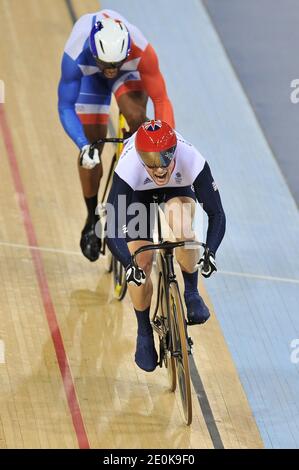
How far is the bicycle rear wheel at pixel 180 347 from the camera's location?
4.45 m

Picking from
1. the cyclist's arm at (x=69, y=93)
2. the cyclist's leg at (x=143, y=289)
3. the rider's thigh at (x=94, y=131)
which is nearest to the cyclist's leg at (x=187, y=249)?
the cyclist's leg at (x=143, y=289)

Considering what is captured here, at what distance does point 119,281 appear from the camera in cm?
561

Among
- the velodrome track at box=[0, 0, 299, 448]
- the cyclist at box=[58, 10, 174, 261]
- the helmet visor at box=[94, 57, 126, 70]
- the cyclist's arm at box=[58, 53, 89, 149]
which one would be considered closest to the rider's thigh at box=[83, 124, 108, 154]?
the cyclist at box=[58, 10, 174, 261]

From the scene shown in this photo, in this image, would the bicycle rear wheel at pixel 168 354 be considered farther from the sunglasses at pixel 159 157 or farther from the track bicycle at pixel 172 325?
the sunglasses at pixel 159 157

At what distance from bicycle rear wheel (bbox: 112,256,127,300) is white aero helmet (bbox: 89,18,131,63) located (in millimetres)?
1119

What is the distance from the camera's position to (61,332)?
539 cm

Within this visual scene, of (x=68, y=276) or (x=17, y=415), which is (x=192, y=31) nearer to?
(x=68, y=276)

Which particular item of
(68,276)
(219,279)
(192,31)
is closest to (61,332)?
(68,276)

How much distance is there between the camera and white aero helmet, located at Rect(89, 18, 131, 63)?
5.07m

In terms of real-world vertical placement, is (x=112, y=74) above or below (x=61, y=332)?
above

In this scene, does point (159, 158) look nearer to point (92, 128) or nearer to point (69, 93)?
point (69, 93)

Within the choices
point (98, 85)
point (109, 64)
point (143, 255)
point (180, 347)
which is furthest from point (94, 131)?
point (180, 347)

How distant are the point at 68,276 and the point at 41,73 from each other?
2.56 meters

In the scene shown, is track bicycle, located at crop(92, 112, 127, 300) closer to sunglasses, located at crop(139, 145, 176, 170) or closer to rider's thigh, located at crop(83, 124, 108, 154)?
rider's thigh, located at crop(83, 124, 108, 154)
